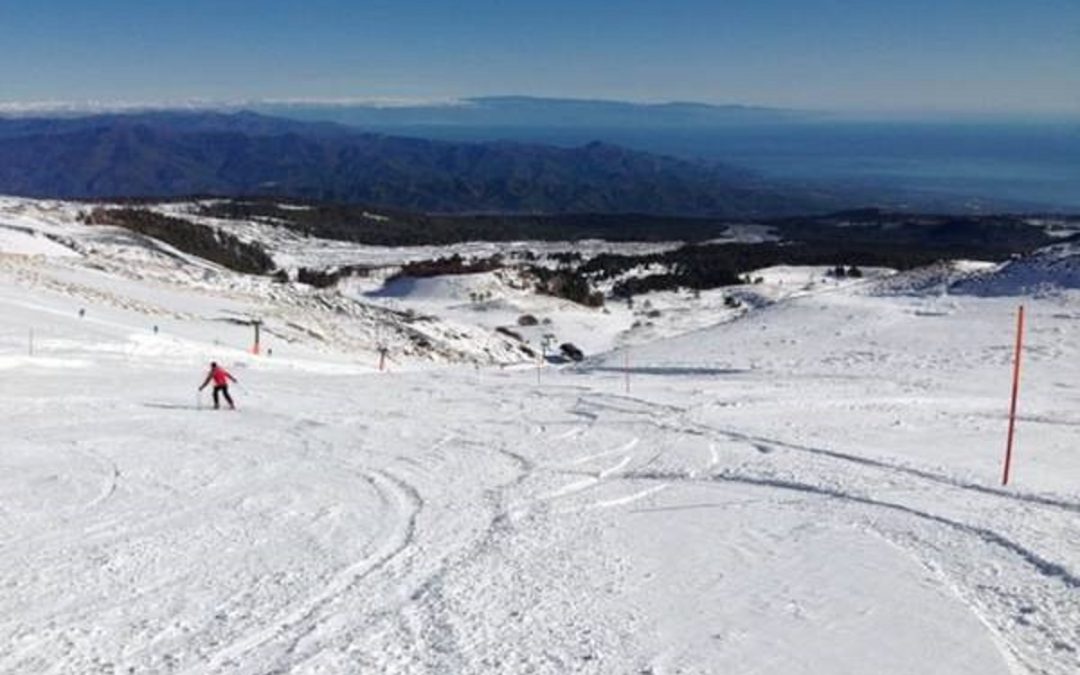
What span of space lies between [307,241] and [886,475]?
140m

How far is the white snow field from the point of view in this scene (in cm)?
913

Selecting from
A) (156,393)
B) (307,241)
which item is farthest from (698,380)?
(307,241)

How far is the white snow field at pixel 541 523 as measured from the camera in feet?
30.0

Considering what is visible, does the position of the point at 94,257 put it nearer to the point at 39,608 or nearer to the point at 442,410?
the point at 442,410

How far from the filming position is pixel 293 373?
3362cm

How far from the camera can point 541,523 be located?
1333 cm

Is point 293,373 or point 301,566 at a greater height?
point 301,566

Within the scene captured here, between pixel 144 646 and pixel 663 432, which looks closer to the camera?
pixel 144 646

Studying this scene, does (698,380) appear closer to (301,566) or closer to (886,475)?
(886,475)

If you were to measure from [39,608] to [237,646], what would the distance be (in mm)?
2539

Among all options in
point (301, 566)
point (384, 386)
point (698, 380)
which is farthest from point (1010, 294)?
point (301, 566)

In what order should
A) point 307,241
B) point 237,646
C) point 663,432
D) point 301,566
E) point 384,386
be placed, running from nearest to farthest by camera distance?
point 237,646, point 301,566, point 663,432, point 384,386, point 307,241

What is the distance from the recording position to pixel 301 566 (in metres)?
11.7

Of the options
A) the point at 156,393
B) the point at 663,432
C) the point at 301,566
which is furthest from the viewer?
the point at 156,393
